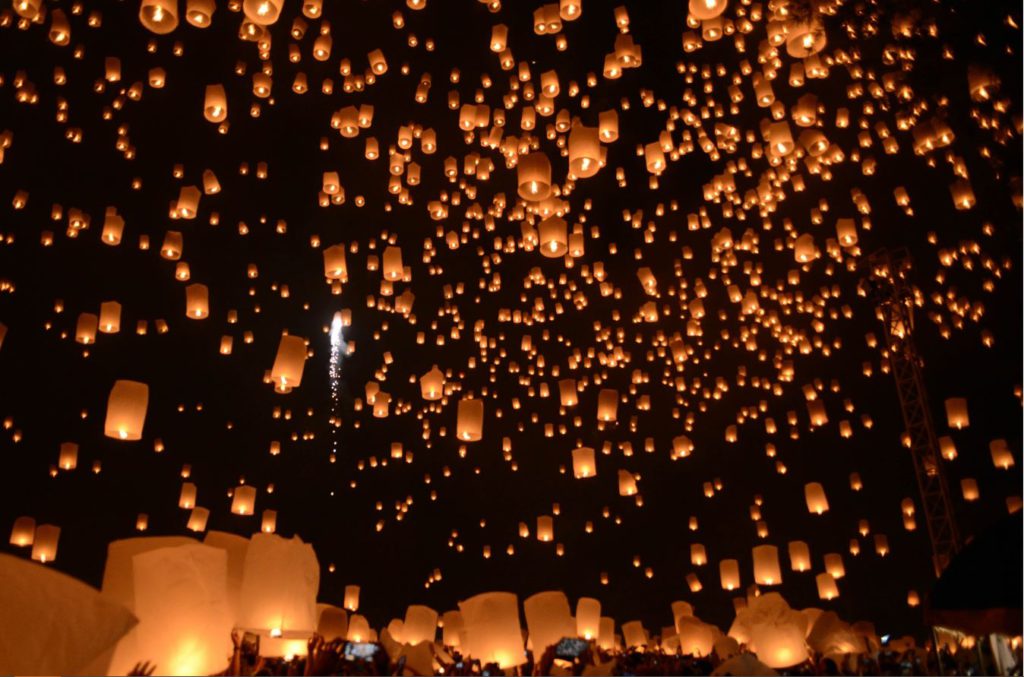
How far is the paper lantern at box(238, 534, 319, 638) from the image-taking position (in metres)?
4.70

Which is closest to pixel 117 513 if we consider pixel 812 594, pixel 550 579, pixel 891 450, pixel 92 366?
pixel 92 366

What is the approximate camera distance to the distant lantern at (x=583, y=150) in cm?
609

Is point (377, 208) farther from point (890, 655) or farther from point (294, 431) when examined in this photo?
point (890, 655)

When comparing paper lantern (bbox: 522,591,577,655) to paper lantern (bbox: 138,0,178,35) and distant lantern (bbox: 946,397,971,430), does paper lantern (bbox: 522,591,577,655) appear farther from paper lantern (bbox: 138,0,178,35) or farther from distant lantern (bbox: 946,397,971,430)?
distant lantern (bbox: 946,397,971,430)

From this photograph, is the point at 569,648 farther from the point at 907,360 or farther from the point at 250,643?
the point at 907,360

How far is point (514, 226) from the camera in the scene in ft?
Answer: 47.3

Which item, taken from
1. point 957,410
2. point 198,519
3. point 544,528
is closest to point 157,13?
point 198,519

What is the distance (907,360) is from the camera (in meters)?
12.0

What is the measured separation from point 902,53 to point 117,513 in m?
12.1

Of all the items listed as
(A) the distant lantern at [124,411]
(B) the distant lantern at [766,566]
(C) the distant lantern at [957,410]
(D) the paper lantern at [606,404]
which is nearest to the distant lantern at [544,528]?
(B) the distant lantern at [766,566]

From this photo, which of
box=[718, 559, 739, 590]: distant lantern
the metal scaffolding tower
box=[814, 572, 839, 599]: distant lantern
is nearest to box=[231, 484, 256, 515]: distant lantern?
box=[718, 559, 739, 590]: distant lantern

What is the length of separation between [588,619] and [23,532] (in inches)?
294

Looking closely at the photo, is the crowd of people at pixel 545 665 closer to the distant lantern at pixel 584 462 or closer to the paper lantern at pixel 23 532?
the distant lantern at pixel 584 462

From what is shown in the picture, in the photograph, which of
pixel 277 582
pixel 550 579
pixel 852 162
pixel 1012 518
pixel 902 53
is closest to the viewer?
pixel 1012 518
